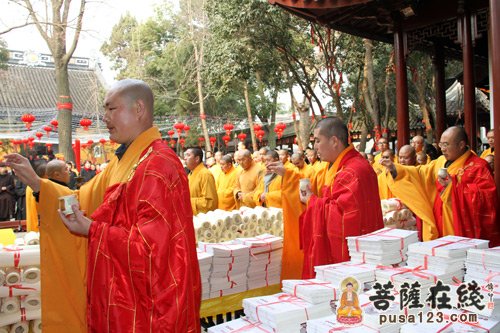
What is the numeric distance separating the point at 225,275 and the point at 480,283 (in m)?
1.84

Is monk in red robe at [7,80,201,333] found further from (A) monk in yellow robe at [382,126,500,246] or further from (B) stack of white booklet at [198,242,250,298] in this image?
(A) monk in yellow robe at [382,126,500,246]

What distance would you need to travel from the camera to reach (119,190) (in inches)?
81.5

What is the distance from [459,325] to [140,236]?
1.43 meters

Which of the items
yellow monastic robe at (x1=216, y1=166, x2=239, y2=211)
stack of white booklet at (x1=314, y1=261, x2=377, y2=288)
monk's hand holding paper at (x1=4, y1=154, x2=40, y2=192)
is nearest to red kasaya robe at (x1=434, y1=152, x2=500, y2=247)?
stack of white booklet at (x1=314, y1=261, x2=377, y2=288)

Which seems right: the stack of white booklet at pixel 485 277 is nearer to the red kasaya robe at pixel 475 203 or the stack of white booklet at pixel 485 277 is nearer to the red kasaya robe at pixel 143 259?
the red kasaya robe at pixel 143 259

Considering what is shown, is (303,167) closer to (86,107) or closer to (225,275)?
(225,275)

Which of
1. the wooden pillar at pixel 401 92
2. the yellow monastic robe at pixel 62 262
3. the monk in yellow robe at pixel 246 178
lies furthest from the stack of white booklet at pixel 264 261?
the wooden pillar at pixel 401 92

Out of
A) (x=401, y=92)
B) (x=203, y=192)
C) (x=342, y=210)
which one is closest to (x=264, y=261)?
(x=342, y=210)

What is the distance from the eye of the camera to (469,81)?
7.41 m

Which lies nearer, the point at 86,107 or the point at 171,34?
the point at 86,107

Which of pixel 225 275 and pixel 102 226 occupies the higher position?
pixel 102 226

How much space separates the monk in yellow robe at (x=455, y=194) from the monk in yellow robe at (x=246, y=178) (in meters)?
3.31

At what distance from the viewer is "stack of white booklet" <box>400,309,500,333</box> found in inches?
76.2

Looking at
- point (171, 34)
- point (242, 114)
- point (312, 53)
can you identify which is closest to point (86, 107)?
point (171, 34)
